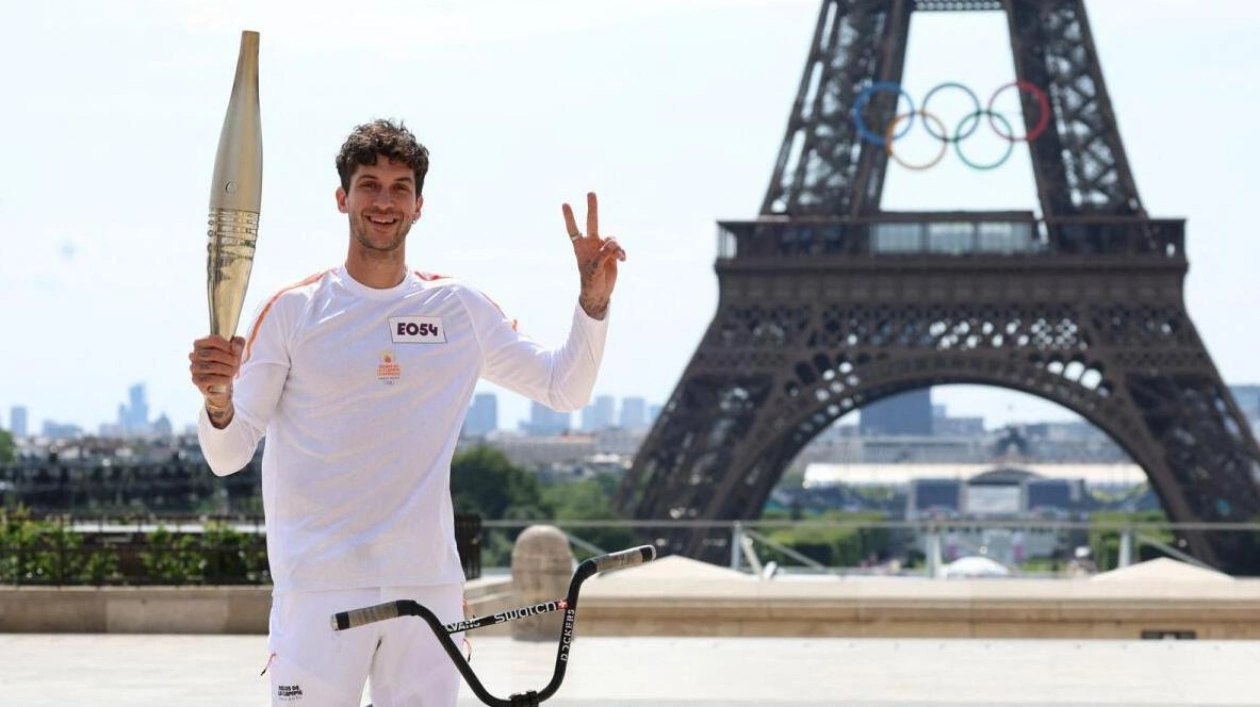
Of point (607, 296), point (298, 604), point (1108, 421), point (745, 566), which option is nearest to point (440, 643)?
point (298, 604)

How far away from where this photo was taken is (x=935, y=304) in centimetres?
5538

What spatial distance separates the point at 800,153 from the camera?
55.1 metres

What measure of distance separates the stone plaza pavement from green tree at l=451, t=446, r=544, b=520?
69091mm

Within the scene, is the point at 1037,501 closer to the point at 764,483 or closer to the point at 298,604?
the point at 764,483

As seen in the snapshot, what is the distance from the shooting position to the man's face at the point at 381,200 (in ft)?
16.6

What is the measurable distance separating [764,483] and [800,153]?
8.25 meters

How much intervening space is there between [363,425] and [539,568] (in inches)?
559

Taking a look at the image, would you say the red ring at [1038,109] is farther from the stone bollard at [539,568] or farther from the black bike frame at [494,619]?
the black bike frame at [494,619]

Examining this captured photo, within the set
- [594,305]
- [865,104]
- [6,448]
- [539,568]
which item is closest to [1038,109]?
[865,104]

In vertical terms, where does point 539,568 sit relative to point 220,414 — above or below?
below

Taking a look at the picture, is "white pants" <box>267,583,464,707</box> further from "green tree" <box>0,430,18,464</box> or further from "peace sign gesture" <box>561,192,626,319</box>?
"green tree" <box>0,430,18,464</box>

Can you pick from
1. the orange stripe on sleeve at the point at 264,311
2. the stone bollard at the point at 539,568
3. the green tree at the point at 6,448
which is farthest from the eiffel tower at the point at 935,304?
the green tree at the point at 6,448

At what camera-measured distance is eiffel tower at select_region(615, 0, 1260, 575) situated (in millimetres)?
51906

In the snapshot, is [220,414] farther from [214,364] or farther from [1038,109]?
[1038,109]
